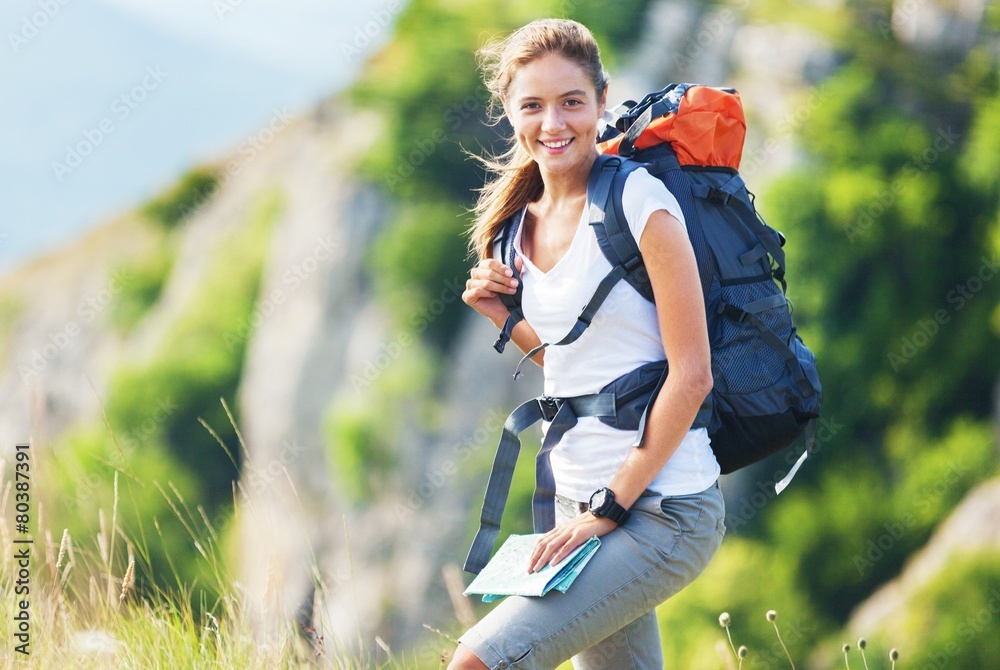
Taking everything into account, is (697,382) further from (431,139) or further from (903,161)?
(431,139)

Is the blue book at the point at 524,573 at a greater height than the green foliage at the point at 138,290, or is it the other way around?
the blue book at the point at 524,573

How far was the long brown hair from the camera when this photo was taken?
194cm

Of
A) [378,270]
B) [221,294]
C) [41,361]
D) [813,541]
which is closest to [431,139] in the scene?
[378,270]

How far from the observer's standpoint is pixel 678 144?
1999 millimetres

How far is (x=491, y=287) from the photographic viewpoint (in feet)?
6.68

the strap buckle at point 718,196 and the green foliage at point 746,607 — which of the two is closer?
the strap buckle at point 718,196

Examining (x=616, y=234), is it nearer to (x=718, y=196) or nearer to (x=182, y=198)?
(x=718, y=196)

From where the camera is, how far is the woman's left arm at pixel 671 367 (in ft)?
→ 5.58

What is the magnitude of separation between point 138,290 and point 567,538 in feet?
81.8

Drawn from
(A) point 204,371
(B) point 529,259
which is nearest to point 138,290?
(A) point 204,371

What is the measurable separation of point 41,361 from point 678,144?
24642 mm

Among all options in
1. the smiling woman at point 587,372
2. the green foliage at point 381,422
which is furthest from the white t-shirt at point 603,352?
the green foliage at point 381,422

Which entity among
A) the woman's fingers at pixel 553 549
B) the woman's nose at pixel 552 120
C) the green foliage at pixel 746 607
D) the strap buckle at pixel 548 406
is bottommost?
the green foliage at pixel 746 607

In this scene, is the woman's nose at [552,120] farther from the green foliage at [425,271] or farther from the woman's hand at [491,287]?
the green foliage at [425,271]
